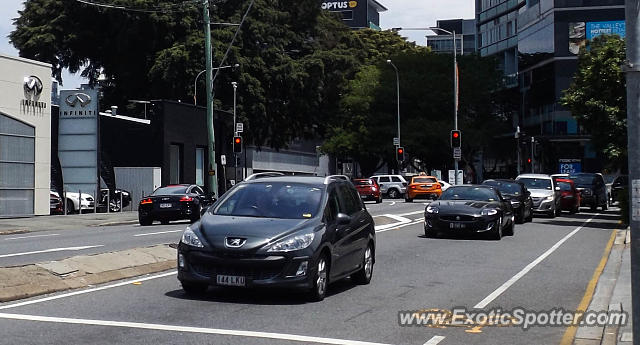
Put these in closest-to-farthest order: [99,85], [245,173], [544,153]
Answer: [99,85] → [245,173] → [544,153]

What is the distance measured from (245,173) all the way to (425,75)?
56.1 feet

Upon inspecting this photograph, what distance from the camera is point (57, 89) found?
4425 centimetres

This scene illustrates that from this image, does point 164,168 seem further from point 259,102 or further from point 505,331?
point 505,331

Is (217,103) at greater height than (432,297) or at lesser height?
greater

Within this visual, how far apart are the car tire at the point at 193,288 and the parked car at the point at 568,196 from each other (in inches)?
1148

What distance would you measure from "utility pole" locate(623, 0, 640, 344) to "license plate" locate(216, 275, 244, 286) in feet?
16.1

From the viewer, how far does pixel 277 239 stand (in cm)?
1070

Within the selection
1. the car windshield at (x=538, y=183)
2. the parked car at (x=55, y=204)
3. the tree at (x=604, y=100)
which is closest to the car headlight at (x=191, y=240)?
the tree at (x=604, y=100)

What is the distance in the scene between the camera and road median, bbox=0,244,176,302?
11.2 m

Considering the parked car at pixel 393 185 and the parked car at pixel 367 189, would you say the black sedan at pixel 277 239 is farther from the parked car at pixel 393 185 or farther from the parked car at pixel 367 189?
the parked car at pixel 393 185

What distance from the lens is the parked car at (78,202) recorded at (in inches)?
1558

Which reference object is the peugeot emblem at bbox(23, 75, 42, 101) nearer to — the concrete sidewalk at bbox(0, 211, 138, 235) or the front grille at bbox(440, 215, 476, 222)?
the concrete sidewalk at bbox(0, 211, 138, 235)

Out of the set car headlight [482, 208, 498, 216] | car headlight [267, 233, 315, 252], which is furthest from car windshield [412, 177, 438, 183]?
car headlight [267, 233, 315, 252]

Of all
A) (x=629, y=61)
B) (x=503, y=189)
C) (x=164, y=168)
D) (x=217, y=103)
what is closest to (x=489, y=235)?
(x=503, y=189)
